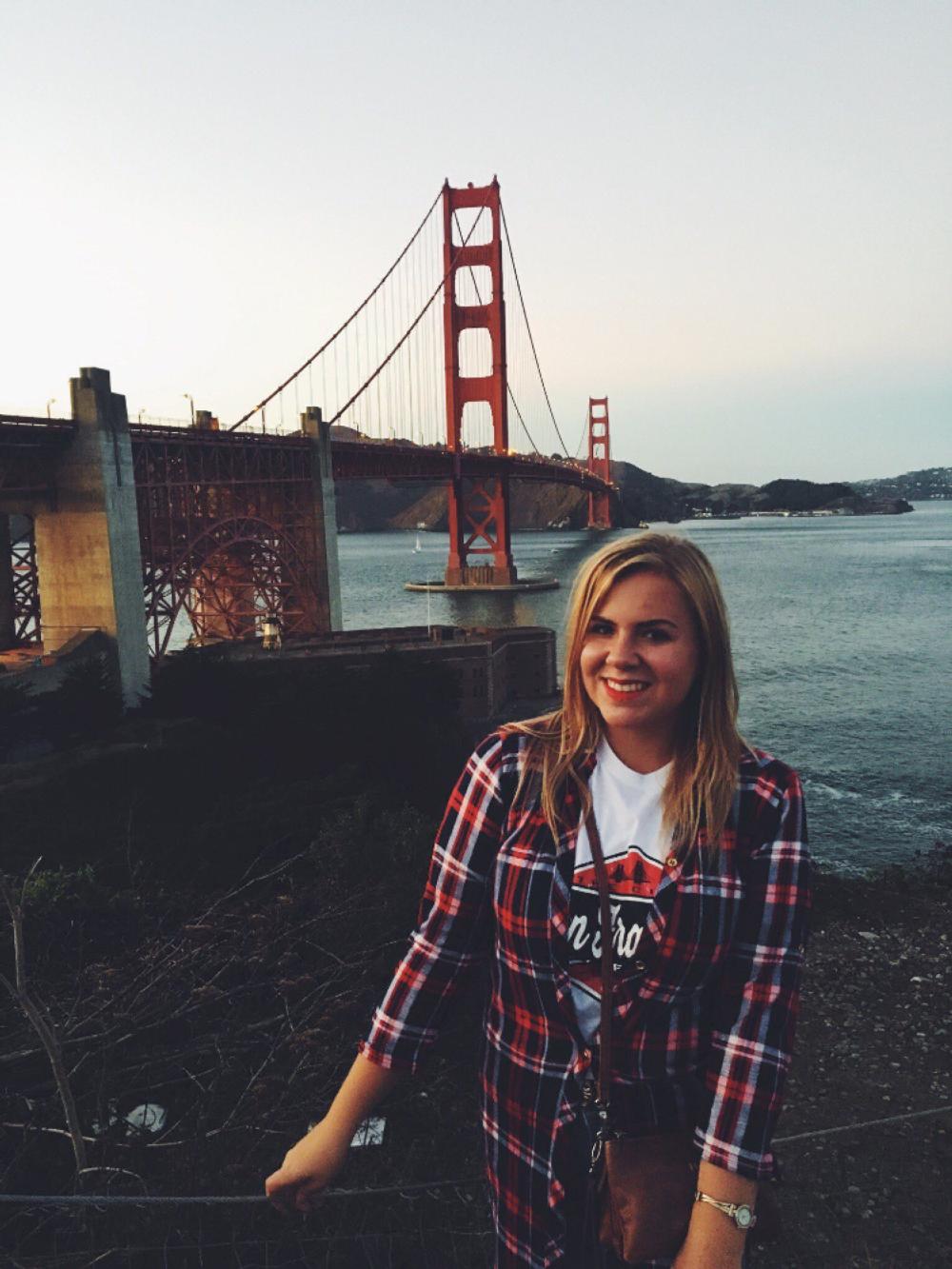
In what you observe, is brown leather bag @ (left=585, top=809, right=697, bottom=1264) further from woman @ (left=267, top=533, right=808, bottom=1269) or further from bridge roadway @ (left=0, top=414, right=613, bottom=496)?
bridge roadway @ (left=0, top=414, right=613, bottom=496)

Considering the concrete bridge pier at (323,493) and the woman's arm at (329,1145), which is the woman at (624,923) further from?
the concrete bridge pier at (323,493)

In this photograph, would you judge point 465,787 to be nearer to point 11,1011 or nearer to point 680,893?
point 680,893

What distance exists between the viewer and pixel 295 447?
3403 cm

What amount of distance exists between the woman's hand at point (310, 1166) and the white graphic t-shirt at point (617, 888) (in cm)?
44

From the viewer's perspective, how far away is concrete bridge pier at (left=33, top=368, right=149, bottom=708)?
71.0ft

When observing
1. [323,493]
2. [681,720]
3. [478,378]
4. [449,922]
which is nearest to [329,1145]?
[449,922]

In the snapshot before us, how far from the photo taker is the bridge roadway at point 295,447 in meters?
20.7

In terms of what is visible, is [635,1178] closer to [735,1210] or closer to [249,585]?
[735,1210]

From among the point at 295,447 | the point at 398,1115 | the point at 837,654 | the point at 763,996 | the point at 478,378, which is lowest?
the point at 837,654

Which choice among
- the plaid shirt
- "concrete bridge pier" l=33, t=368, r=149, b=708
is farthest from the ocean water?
the plaid shirt

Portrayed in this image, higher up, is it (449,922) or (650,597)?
(650,597)

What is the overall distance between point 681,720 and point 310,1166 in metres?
0.90

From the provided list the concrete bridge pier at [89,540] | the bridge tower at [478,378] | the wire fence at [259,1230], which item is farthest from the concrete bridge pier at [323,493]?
the wire fence at [259,1230]

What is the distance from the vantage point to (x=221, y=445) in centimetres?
2853
